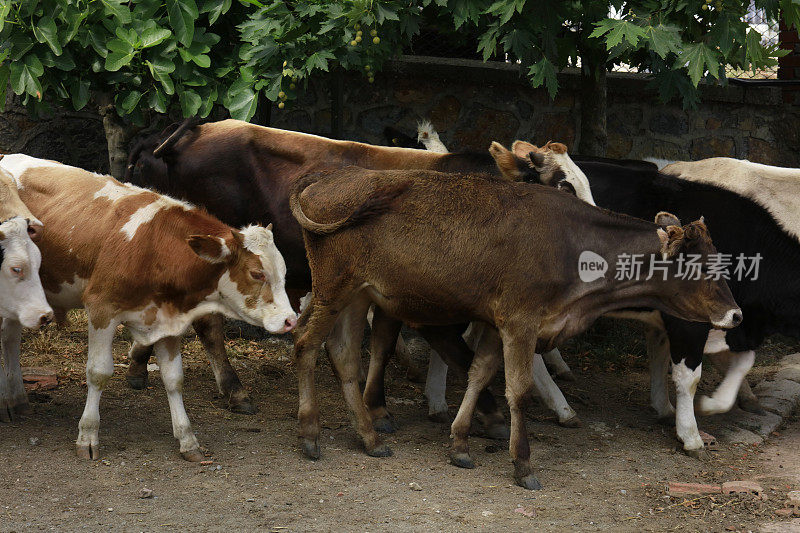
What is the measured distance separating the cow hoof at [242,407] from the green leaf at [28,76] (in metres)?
2.33

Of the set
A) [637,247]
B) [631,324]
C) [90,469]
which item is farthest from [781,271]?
[90,469]

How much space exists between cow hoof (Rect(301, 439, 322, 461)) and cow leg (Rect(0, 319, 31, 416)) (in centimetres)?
174

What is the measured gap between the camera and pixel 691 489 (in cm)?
509

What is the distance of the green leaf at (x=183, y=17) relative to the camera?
621cm

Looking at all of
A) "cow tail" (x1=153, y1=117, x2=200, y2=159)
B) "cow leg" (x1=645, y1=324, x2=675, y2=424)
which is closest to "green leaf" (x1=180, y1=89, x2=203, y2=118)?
"cow tail" (x1=153, y1=117, x2=200, y2=159)

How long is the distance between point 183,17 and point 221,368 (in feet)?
7.59

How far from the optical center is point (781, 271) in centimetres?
631

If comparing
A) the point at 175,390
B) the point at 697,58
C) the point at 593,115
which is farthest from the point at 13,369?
the point at 593,115

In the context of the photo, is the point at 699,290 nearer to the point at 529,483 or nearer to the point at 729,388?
the point at 729,388

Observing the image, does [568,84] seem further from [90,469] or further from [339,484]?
[90,469]

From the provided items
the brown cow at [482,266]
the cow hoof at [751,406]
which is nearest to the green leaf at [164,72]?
the brown cow at [482,266]

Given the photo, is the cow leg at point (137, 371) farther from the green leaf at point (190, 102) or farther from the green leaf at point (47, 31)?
the green leaf at point (47, 31)

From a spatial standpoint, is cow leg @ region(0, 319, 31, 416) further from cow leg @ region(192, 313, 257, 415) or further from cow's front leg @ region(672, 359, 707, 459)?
cow's front leg @ region(672, 359, 707, 459)

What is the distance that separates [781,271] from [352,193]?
3.01 m
